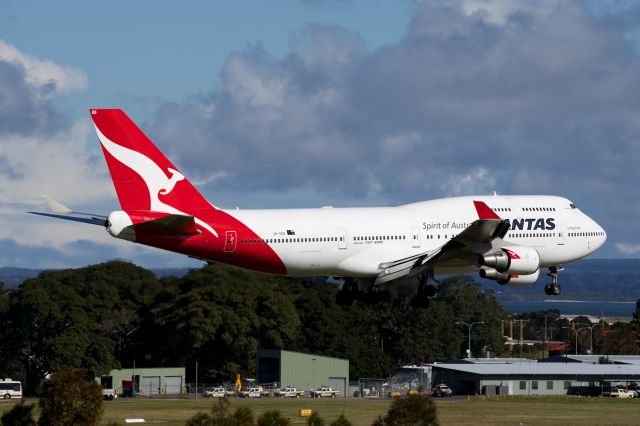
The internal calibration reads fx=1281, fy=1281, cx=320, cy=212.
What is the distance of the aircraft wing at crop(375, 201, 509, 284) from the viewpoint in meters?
78.5

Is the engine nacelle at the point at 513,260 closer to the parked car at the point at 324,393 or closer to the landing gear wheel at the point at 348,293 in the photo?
the landing gear wheel at the point at 348,293

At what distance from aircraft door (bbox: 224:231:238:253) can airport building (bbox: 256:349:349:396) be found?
72.9m

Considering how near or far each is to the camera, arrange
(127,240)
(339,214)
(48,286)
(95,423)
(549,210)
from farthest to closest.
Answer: (48,286) < (549,210) < (339,214) < (127,240) < (95,423)

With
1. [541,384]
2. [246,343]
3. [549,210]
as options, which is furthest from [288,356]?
[549,210]

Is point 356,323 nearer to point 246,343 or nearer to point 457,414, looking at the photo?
point 246,343

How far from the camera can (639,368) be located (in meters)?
168

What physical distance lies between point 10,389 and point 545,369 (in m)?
65.9

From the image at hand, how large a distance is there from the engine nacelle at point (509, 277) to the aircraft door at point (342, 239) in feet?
28.8

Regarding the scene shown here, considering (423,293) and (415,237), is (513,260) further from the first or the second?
(423,293)

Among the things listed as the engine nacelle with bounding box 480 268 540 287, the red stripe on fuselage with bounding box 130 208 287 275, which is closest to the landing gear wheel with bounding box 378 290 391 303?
the engine nacelle with bounding box 480 268 540 287

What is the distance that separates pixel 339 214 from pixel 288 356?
7202 centimetres

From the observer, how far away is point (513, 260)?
79.6 m

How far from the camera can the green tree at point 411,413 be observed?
64.0 meters

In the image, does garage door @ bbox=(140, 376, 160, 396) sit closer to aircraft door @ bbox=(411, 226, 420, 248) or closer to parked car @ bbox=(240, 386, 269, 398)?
parked car @ bbox=(240, 386, 269, 398)
